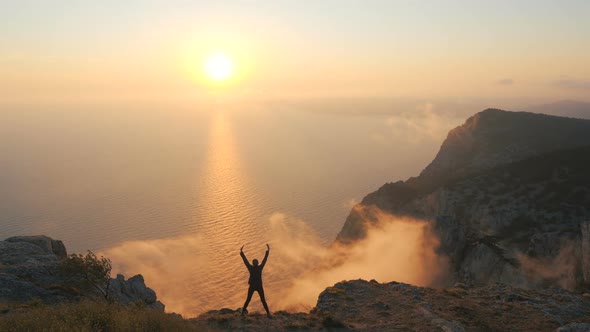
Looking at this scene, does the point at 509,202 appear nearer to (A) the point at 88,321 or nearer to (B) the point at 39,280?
(B) the point at 39,280

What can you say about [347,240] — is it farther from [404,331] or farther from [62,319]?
[62,319]

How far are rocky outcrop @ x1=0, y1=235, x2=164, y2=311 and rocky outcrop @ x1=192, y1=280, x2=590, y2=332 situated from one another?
25.7 feet

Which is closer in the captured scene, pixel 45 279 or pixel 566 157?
pixel 45 279

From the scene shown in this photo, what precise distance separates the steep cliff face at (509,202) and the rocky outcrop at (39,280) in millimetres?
44184

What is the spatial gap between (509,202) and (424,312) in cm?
5090

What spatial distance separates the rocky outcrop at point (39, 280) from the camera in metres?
22.8

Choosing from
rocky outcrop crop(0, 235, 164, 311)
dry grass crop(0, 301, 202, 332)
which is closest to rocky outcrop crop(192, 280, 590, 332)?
dry grass crop(0, 301, 202, 332)

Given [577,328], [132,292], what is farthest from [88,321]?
[577,328]

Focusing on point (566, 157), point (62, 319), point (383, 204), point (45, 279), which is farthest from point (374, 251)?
point (62, 319)

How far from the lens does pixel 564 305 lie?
24422mm

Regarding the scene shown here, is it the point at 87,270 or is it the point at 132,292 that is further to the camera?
the point at 132,292

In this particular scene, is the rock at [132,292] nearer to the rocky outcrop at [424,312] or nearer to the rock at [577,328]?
the rocky outcrop at [424,312]

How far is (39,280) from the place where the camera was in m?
24.5

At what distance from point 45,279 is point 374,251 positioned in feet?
219
